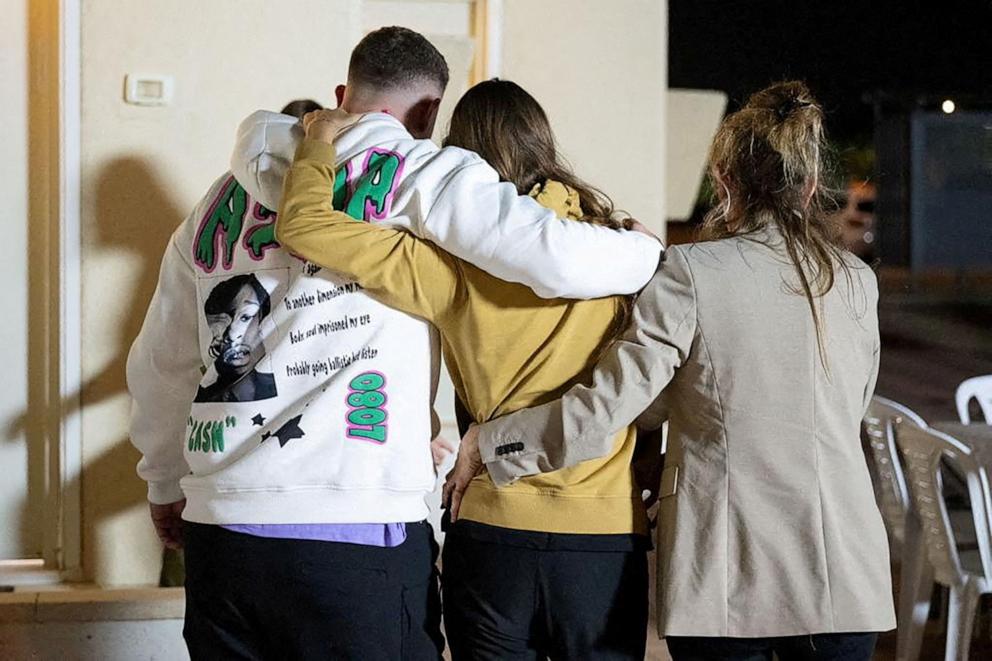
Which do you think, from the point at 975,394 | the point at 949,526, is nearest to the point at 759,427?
the point at 949,526

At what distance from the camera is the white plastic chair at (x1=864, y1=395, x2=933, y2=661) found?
3.36 m

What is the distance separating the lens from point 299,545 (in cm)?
148

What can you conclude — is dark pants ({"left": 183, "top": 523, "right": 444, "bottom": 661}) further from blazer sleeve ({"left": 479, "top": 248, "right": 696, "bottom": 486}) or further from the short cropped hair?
the short cropped hair

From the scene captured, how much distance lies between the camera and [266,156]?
1624mm

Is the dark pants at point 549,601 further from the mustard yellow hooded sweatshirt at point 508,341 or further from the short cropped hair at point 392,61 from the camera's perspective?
the short cropped hair at point 392,61

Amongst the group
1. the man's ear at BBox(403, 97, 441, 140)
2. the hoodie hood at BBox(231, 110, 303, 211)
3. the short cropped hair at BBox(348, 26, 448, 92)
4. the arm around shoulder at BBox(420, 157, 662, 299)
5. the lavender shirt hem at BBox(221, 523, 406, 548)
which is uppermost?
the short cropped hair at BBox(348, 26, 448, 92)

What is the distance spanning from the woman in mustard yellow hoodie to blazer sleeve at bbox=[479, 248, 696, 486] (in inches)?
1.5

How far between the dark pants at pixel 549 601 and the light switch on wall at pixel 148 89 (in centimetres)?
165

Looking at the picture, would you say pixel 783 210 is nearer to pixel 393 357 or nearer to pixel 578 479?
pixel 578 479

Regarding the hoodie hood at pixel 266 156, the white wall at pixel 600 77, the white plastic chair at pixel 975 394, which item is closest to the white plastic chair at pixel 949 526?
the white plastic chair at pixel 975 394

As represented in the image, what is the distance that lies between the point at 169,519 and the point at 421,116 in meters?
0.78

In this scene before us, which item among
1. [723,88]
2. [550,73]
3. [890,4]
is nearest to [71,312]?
[550,73]

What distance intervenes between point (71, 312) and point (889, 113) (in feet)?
49.6

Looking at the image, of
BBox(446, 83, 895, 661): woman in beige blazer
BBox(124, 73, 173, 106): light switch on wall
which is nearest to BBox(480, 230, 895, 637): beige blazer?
BBox(446, 83, 895, 661): woman in beige blazer
